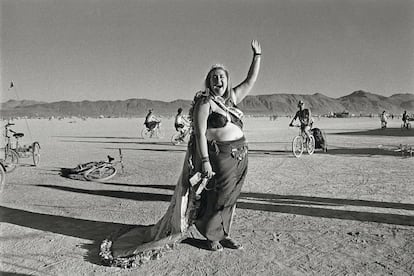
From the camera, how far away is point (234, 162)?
360 cm

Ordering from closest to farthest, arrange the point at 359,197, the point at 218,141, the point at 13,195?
the point at 218,141 → the point at 359,197 → the point at 13,195

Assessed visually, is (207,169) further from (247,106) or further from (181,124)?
(247,106)

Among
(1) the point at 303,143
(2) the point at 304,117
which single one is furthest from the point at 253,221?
(1) the point at 303,143

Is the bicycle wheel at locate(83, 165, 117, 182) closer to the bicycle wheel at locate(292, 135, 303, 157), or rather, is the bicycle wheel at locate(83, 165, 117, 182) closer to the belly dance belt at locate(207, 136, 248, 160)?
the belly dance belt at locate(207, 136, 248, 160)

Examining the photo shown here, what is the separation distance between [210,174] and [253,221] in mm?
1674

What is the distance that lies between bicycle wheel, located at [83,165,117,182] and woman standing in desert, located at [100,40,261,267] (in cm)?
444

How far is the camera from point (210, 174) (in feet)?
11.3

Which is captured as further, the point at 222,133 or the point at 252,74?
the point at 252,74

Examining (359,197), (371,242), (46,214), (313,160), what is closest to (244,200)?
(359,197)

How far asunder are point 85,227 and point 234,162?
2340 millimetres

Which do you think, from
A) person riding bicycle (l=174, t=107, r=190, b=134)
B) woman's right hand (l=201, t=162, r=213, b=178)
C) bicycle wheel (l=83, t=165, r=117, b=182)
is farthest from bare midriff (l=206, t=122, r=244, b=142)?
person riding bicycle (l=174, t=107, r=190, b=134)

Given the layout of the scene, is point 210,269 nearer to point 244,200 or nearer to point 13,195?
point 244,200

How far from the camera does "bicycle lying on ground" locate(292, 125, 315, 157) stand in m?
11.6

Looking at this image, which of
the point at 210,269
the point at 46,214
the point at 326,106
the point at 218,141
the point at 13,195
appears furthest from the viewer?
the point at 326,106
